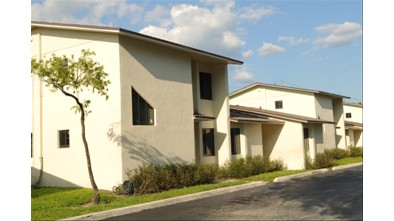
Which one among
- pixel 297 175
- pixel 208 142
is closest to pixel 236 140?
pixel 208 142

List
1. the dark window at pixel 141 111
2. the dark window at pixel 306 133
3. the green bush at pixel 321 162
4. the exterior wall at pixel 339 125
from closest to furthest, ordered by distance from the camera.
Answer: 1. the dark window at pixel 141 111
2. the green bush at pixel 321 162
3. the dark window at pixel 306 133
4. the exterior wall at pixel 339 125

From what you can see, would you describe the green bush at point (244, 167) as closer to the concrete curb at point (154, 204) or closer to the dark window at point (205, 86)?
the concrete curb at point (154, 204)

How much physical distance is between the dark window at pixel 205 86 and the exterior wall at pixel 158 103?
2453 mm

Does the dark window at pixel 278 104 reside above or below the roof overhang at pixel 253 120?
above

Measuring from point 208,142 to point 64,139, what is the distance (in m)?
7.37

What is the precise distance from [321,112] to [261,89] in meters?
5.39

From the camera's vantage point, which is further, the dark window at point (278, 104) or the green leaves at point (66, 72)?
the dark window at point (278, 104)

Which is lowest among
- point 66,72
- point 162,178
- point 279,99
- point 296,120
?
point 162,178

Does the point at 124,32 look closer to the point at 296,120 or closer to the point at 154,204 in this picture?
the point at 154,204

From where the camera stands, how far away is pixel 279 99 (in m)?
31.5

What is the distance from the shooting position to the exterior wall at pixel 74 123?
13.9m

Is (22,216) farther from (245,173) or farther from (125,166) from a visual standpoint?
(245,173)

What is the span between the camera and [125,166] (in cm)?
1355

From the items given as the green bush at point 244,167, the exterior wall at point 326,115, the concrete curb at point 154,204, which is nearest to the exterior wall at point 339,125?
the exterior wall at point 326,115
